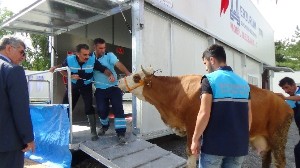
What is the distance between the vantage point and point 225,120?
9.09 ft

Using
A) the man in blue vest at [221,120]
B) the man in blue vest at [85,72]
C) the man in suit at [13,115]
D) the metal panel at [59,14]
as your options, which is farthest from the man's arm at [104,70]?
the man in blue vest at [221,120]

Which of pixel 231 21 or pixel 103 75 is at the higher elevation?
pixel 231 21

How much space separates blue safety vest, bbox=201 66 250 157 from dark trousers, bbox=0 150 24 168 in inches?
71.9

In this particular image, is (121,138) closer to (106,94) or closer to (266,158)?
(106,94)

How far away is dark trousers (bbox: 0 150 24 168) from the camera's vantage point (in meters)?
3.00

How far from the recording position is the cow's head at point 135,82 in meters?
4.94

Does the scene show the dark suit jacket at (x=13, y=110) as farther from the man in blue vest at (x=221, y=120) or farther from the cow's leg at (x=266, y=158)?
the cow's leg at (x=266, y=158)

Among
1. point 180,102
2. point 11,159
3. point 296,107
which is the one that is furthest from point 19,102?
point 296,107

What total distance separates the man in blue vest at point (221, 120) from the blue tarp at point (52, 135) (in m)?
2.45

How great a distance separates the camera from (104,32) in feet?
29.2

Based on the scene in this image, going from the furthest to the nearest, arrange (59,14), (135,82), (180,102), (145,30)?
(59,14) → (145,30) → (135,82) → (180,102)

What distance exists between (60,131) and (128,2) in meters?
2.52

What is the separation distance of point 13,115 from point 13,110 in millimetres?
52

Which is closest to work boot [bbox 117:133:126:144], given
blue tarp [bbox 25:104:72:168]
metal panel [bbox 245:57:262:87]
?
blue tarp [bbox 25:104:72:168]
